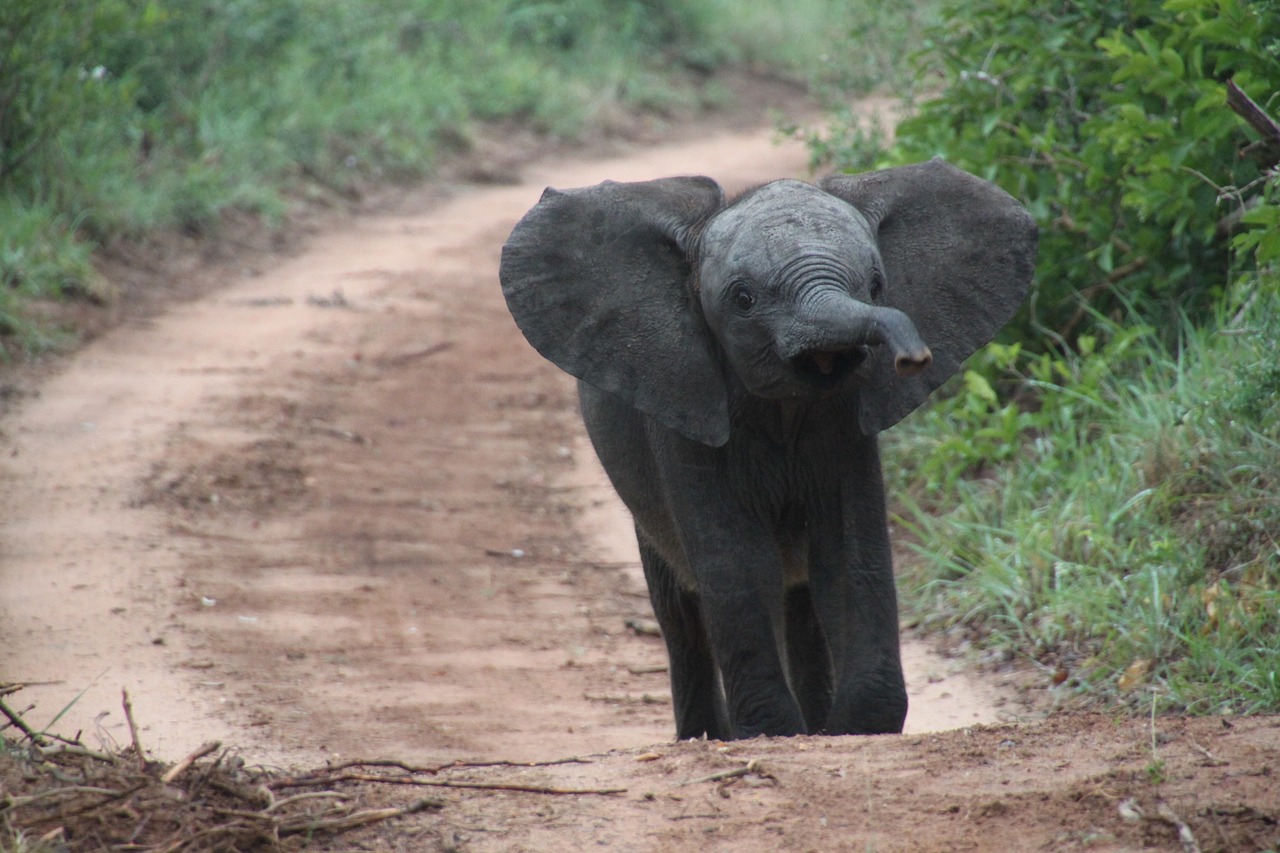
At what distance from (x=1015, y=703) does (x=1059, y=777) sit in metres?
1.99

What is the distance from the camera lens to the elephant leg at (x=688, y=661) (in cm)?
506

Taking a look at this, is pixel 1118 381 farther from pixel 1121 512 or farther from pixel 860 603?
pixel 860 603

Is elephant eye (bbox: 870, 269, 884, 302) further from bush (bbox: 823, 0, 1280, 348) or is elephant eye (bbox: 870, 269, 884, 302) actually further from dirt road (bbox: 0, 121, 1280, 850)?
bush (bbox: 823, 0, 1280, 348)

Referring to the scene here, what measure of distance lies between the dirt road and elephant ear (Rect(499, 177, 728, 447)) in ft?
3.51

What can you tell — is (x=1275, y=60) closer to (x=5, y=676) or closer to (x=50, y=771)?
(x=50, y=771)

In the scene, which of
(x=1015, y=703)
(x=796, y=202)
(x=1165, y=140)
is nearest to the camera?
(x=796, y=202)

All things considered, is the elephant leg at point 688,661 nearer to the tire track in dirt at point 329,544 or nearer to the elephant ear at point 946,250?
the tire track in dirt at point 329,544

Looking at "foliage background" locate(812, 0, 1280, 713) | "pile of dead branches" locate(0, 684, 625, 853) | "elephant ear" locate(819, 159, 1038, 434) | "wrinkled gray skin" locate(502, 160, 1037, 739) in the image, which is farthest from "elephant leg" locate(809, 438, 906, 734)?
"foliage background" locate(812, 0, 1280, 713)

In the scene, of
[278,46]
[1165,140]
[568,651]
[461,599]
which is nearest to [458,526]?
[461,599]

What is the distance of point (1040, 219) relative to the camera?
22.4ft

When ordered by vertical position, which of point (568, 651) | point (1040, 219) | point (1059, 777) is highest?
point (1040, 219)

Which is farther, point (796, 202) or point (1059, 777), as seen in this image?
point (796, 202)

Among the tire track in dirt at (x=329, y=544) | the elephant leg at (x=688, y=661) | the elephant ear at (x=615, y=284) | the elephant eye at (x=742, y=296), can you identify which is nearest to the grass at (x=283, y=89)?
the tire track in dirt at (x=329, y=544)

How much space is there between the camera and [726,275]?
3.84 meters
